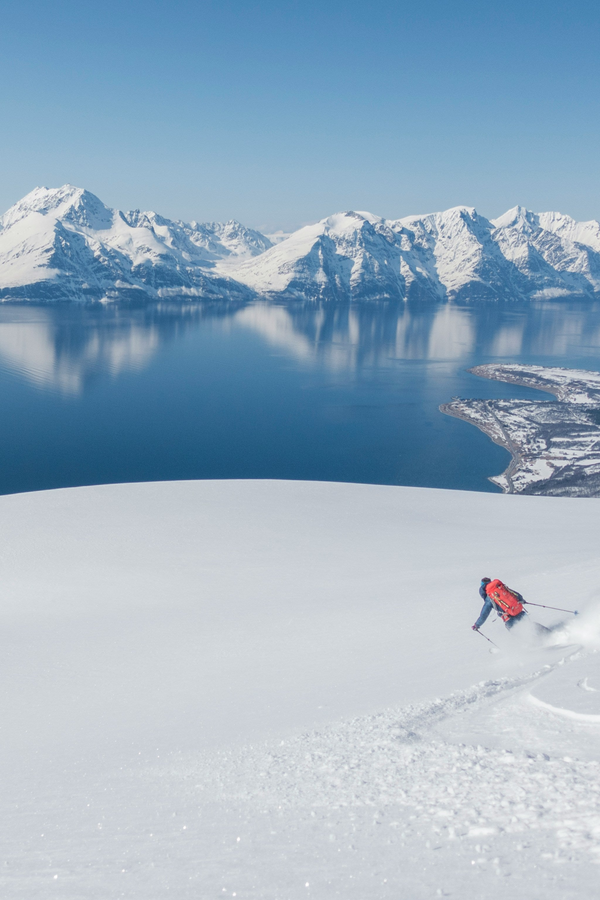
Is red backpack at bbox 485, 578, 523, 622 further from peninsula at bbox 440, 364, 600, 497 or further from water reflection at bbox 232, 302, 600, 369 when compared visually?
water reflection at bbox 232, 302, 600, 369

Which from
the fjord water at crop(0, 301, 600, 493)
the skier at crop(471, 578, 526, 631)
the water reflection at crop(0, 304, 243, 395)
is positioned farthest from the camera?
the water reflection at crop(0, 304, 243, 395)

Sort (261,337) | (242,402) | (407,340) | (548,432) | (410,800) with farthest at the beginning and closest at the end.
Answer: (407,340)
(261,337)
(242,402)
(548,432)
(410,800)

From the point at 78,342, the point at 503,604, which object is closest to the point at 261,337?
the point at 78,342

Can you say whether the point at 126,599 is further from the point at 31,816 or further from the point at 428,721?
the point at 428,721

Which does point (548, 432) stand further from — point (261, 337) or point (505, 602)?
point (261, 337)

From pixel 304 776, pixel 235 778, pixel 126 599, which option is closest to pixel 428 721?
pixel 304 776

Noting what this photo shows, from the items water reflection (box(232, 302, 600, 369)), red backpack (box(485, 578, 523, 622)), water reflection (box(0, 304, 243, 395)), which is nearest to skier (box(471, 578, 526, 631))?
red backpack (box(485, 578, 523, 622))
